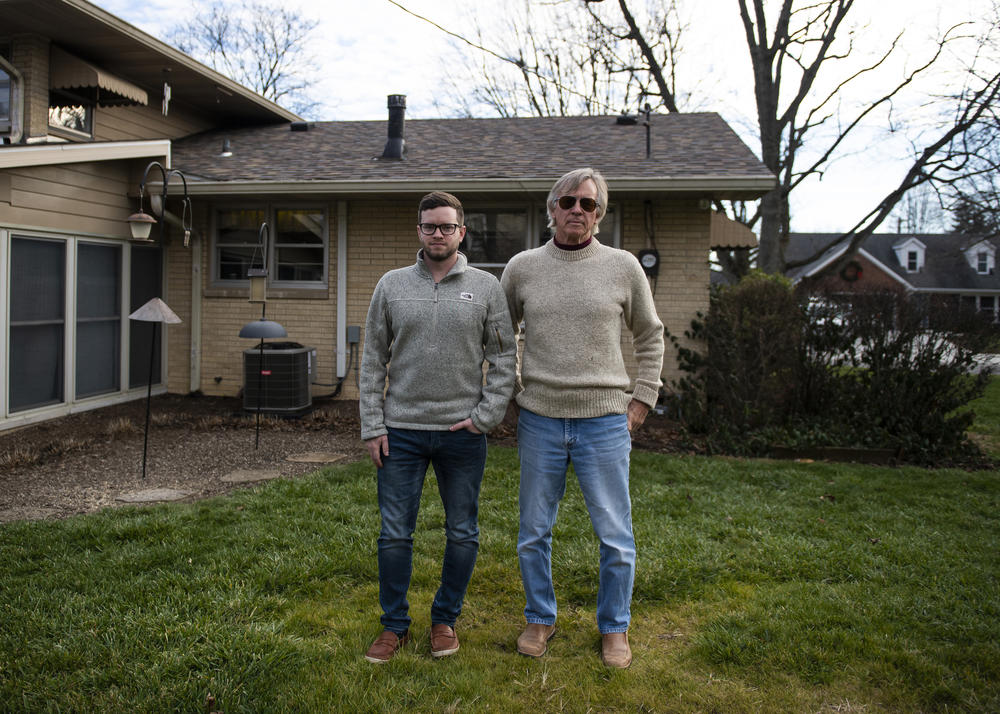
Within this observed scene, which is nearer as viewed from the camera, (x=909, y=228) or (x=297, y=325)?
(x=297, y=325)

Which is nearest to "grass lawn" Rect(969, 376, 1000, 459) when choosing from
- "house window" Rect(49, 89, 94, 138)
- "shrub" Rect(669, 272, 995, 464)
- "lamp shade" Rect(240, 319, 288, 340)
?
"shrub" Rect(669, 272, 995, 464)

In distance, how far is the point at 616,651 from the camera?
9.60 ft

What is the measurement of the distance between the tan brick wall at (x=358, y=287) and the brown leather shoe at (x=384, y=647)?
21.9 feet

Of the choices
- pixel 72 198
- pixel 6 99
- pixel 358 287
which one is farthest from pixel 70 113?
pixel 358 287

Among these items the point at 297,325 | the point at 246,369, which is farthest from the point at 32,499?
the point at 297,325

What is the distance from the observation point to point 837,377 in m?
7.35

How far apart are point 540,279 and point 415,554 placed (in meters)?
1.87

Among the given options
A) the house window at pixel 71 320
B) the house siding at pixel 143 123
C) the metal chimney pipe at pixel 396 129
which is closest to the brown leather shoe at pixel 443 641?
the house window at pixel 71 320

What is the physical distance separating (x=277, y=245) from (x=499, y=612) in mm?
7464

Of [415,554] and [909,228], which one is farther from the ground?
[909,228]

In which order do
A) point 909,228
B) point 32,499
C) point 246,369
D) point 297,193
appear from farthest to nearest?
point 909,228 < point 297,193 < point 246,369 < point 32,499

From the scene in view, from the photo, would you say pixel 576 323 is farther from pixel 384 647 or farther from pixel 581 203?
pixel 384 647

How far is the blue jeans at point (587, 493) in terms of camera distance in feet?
9.43

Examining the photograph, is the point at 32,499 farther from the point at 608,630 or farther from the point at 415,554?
the point at 608,630
